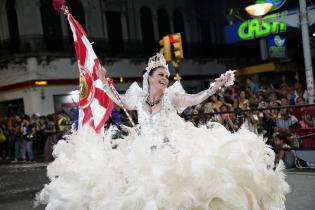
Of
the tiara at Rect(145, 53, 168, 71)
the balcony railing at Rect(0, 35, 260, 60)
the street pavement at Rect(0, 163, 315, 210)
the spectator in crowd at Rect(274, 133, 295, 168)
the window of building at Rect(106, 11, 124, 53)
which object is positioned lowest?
the street pavement at Rect(0, 163, 315, 210)

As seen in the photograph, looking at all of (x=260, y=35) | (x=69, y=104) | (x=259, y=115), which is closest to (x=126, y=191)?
(x=259, y=115)

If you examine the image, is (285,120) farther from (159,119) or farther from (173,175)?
(173,175)

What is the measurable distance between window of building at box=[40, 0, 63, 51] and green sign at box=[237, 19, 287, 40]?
37.5 feet

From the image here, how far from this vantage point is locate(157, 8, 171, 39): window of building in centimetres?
2848

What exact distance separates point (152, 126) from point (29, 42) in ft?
65.3

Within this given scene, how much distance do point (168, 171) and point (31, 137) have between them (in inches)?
473

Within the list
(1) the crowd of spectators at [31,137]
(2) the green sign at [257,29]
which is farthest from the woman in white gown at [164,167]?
(2) the green sign at [257,29]

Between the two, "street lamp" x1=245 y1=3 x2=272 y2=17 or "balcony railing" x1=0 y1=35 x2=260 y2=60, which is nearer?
"street lamp" x1=245 y1=3 x2=272 y2=17

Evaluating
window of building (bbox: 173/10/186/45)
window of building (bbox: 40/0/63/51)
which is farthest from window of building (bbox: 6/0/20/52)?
window of building (bbox: 173/10/186/45)

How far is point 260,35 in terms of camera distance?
14375mm

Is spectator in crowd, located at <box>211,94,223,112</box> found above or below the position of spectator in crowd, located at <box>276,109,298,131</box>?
above

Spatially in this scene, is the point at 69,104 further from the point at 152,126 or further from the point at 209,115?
the point at 152,126

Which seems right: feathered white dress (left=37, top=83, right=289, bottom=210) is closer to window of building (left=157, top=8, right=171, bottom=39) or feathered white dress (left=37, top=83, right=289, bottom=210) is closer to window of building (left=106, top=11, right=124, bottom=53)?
window of building (left=106, top=11, right=124, bottom=53)

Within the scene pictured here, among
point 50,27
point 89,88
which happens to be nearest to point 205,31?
point 50,27
